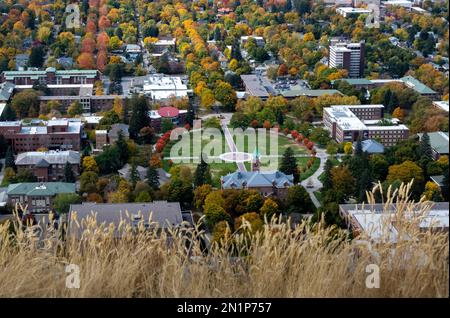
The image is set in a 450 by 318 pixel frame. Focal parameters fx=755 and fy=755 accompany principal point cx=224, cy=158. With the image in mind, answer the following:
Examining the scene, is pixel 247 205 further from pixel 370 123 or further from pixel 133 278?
pixel 133 278

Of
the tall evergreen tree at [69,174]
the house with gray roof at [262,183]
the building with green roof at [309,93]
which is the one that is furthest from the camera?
the building with green roof at [309,93]

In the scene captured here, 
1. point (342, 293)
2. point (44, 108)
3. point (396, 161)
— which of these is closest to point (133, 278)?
point (342, 293)

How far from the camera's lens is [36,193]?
5430mm

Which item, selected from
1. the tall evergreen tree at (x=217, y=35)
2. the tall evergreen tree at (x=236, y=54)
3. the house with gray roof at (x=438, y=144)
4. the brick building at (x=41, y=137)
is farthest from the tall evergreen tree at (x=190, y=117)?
the tall evergreen tree at (x=217, y=35)

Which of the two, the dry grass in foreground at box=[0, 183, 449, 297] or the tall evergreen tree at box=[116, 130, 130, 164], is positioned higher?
the dry grass in foreground at box=[0, 183, 449, 297]

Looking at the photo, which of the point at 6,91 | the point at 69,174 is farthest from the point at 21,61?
the point at 69,174

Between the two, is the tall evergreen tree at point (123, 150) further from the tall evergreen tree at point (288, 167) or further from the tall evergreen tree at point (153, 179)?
the tall evergreen tree at point (288, 167)

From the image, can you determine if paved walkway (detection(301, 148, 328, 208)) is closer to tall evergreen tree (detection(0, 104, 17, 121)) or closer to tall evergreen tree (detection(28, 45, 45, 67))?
tall evergreen tree (detection(0, 104, 17, 121))

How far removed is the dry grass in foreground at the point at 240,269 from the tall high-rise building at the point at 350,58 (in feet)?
29.0

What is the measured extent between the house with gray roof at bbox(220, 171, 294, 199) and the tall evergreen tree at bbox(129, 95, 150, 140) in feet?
6.12

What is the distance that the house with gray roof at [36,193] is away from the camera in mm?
5414

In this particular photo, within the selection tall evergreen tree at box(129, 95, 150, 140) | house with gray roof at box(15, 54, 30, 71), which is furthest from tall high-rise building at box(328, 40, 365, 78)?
house with gray roof at box(15, 54, 30, 71)

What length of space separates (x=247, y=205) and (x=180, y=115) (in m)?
3.15

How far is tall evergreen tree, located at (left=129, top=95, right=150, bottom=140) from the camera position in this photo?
24.2 feet
